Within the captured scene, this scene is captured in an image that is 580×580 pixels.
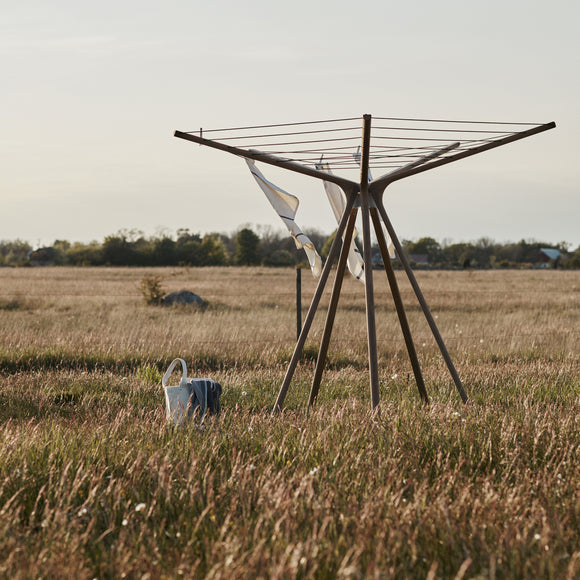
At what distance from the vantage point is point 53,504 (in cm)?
327

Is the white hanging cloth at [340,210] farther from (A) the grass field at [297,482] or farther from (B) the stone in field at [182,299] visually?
(B) the stone in field at [182,299]

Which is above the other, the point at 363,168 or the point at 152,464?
the point at 363,168

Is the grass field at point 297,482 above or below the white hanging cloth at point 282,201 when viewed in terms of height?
below

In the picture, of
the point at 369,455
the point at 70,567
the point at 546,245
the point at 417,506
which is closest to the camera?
the point at 70,567

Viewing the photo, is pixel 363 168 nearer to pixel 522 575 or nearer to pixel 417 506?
pixel 417 506

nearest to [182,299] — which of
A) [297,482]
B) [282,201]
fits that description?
[282,201]

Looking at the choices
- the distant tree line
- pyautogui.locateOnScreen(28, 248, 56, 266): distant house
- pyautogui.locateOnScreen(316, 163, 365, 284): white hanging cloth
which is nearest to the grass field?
pyautogui.locateOnScreen(316, 163, 365, 284): white hanging cloth

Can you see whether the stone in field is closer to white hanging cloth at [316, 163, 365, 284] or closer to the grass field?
the grass field

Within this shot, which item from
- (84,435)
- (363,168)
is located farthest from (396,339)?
(84,435)

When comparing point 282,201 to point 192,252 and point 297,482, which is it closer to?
point 297,482

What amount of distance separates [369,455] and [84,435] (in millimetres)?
1965

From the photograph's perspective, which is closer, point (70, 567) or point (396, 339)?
point (70, 567)

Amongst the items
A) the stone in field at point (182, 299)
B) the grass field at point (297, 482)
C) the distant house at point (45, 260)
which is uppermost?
the distant house at point (45, 260)

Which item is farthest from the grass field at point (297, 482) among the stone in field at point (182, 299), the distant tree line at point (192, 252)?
the distant tree line at point (192, 252)
